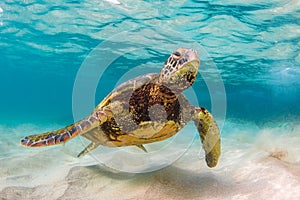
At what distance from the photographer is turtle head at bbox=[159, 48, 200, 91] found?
3463mm

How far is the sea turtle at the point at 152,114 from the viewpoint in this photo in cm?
353

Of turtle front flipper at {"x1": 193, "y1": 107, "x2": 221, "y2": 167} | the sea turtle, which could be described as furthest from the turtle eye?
turtle front flipper at {"x1": 193, "y1": 107, "x2": 221, "y2": 167}

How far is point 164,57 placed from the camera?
65.3 ft

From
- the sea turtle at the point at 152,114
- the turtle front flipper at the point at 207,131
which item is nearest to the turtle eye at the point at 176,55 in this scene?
the sea turtle at the point at 152,114

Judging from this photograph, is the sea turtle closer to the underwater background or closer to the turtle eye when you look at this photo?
the turtle eye

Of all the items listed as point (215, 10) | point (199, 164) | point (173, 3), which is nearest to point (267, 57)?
point (215, 10)

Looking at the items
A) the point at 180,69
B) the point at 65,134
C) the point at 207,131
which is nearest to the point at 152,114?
the point at 180,69

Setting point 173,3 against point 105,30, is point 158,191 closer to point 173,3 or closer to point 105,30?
point 173,3

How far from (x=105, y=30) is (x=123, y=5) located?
3.79 m

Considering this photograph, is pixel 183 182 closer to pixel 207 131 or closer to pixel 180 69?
pixel 207 131

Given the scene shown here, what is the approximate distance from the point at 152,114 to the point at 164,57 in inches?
653

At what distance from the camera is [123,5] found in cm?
1245

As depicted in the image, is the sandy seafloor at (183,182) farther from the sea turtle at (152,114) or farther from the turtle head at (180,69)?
the turtle head at (180,69)

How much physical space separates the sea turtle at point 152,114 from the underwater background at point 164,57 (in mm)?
707
